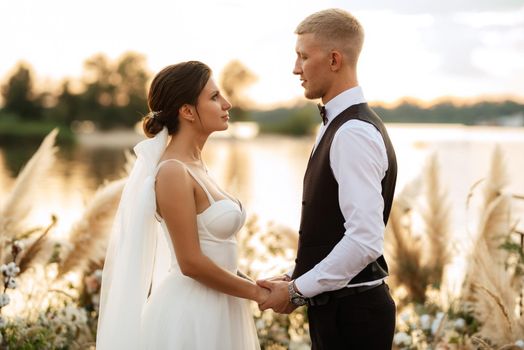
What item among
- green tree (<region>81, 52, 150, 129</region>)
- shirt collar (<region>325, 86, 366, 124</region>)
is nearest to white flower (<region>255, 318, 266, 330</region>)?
shirt collar (<region>325, 86, 366, 124</region>)

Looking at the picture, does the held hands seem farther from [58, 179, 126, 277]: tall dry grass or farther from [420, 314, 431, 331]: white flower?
[420, 314, 431, 331]: white flower

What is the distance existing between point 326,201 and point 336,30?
25.0 inches

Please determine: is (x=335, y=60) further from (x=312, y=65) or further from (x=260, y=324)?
(x=260, y=324)

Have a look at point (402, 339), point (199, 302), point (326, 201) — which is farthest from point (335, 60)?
point (402, 339)

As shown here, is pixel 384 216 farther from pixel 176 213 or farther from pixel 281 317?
pixel 281 317

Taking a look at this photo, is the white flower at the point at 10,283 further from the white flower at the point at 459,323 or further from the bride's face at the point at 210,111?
the white flower at the point at 459,323

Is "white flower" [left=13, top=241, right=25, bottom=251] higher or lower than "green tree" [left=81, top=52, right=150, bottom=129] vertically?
higher

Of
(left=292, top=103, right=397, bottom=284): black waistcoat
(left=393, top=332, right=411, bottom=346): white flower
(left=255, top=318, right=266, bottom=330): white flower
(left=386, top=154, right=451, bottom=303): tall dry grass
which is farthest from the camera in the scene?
(left=386, top=154, right=451, bottom=303): tall dry grass

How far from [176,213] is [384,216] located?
0.79 meters

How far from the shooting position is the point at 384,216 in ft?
9.45

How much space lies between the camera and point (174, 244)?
2.83 metres

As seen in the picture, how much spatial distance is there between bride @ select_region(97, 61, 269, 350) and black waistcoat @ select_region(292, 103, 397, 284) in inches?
12.3

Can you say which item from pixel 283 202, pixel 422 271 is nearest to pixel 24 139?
pixel 283 202

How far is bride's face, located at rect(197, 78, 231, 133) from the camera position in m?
2.95
